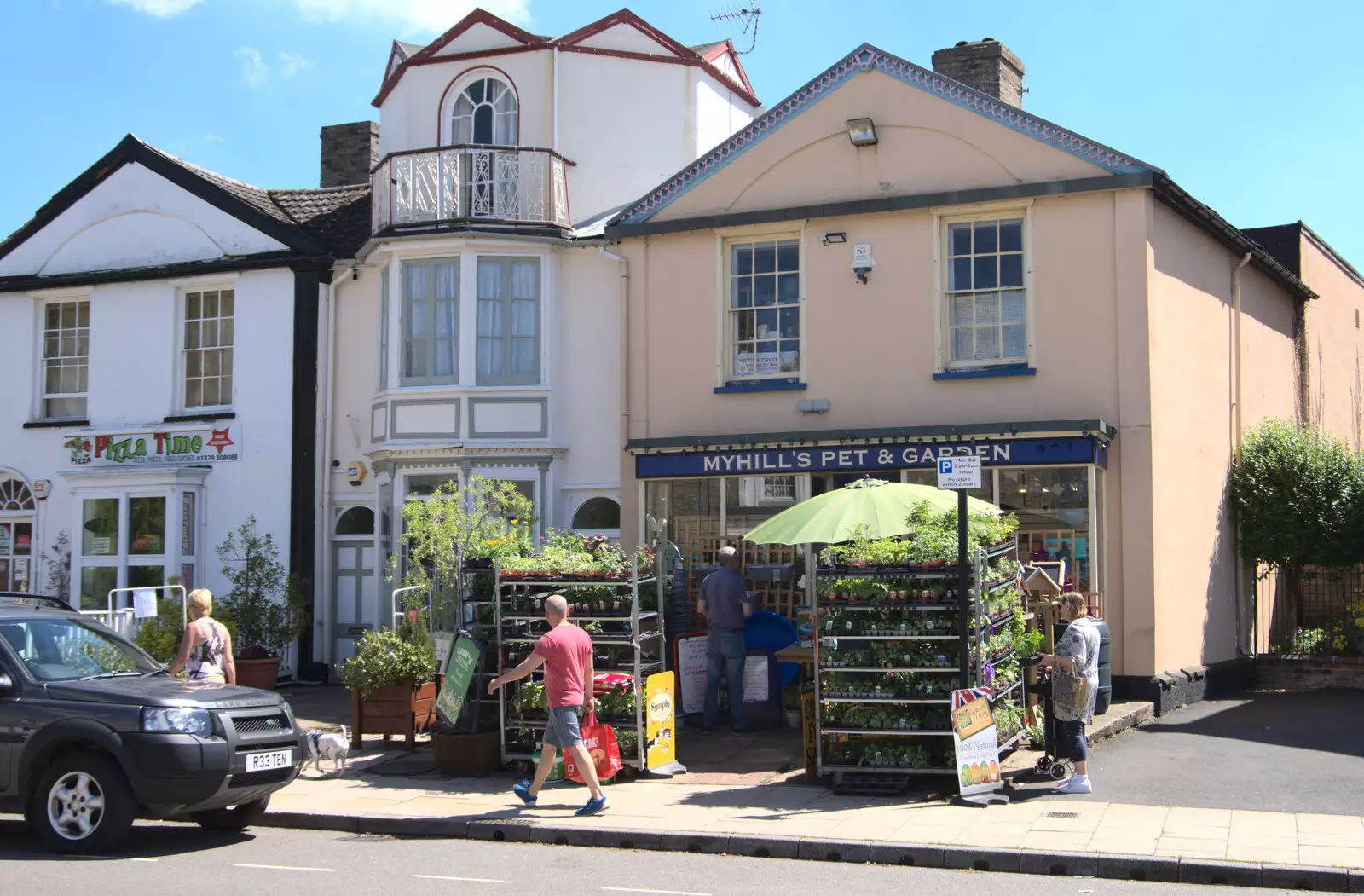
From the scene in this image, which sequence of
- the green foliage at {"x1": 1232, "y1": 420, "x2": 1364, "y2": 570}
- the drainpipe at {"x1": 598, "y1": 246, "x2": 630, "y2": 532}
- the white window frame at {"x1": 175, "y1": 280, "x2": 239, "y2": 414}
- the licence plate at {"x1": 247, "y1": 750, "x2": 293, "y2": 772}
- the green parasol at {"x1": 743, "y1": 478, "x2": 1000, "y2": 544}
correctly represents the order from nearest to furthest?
the licence plate at {"x1": 247, "y1": 750, "x2": 293, "y2": 772} < the green parasol at {"x1": 743, "y1": 478, "x2": 1000, "y2": 544} < the green foliage at {"x1": 1232, "y1": 420, "x2": 1364, "y2": 570} < the drainpipe at {"x1": 598, "y1": 246, "x2": 630, "y2": 532} < the white window frame at {"x1": 175, "y1": 280, "x2": 239, "y2": 414}

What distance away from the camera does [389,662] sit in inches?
503

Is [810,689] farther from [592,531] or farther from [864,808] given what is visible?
[592,531]

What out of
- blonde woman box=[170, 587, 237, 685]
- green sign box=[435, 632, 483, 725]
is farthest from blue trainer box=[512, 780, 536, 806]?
blonde woman box=[170, 587, 237, 685]

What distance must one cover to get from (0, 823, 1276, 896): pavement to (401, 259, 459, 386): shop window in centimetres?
889

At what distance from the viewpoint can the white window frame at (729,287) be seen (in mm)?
16219

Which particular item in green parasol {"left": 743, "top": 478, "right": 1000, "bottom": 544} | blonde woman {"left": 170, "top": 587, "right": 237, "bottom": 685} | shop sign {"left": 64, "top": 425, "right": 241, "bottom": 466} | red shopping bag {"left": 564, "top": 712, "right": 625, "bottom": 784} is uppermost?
shop sign {"left": 64, "top": 425, "right": 241, "bottom": 466}

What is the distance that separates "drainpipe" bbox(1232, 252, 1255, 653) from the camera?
16922 millimetres

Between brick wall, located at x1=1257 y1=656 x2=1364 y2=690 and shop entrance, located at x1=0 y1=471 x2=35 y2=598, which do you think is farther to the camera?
shop entrance, located at x1=0 y1=471 x2=35 y2=598

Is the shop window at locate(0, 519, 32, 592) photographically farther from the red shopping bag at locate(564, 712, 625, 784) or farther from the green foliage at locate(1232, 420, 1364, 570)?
the green foliage at locate(1232, 420, 1364, 570)

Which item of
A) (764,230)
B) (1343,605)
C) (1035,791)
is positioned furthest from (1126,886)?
(1343,605)

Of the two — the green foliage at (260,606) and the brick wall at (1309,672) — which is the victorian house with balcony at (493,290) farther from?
the brick wall at (1309,672)

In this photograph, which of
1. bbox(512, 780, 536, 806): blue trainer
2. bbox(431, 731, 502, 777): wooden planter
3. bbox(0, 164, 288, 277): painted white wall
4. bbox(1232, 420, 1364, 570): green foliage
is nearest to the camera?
bbox(512, 780, 536, 806): blue trainer

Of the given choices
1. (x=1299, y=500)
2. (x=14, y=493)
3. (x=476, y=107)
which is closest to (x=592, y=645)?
(x=1299, y=500)

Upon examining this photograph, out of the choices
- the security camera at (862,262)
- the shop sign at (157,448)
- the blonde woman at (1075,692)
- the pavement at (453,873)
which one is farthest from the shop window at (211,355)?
the blonde woman at (1075,692)
